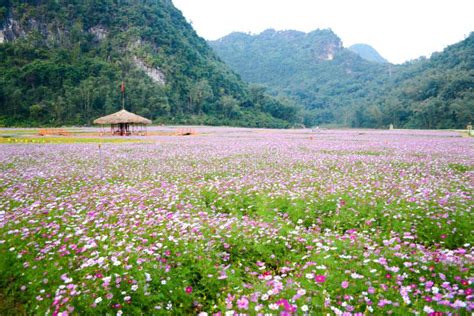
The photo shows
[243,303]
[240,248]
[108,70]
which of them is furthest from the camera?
[108,70]

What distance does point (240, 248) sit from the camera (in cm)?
597

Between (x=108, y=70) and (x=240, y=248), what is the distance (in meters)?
107

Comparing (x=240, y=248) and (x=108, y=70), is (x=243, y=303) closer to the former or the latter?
(x=240, y=248)

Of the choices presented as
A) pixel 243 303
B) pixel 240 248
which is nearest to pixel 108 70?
pixel 240 248

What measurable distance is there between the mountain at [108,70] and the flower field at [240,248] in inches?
3154

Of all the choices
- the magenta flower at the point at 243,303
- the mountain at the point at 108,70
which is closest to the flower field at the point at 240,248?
the magenta flower at the point at 243,303

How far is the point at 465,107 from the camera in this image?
285 feet

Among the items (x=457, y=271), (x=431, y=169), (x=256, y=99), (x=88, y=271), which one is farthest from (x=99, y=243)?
(x=256, y=99)

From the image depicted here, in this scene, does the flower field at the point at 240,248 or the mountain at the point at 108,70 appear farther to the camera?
the mountain at the point at 108,70

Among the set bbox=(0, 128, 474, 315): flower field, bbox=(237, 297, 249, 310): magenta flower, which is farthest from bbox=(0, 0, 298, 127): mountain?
bbox=(237, 297, 249, 310): magenta flower

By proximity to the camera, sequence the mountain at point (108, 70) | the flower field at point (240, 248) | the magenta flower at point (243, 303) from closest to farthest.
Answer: the magenta flower at point (243, 303)
the flower field at point (240, 248)
the mountain at point (108, 70)

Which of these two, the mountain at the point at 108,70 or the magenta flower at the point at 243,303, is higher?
the mountain at the point at 108,70

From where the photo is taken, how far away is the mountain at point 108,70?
3364 inches

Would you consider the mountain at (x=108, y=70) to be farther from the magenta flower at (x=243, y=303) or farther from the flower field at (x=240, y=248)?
the magenta flower at (x=243, y=303)
